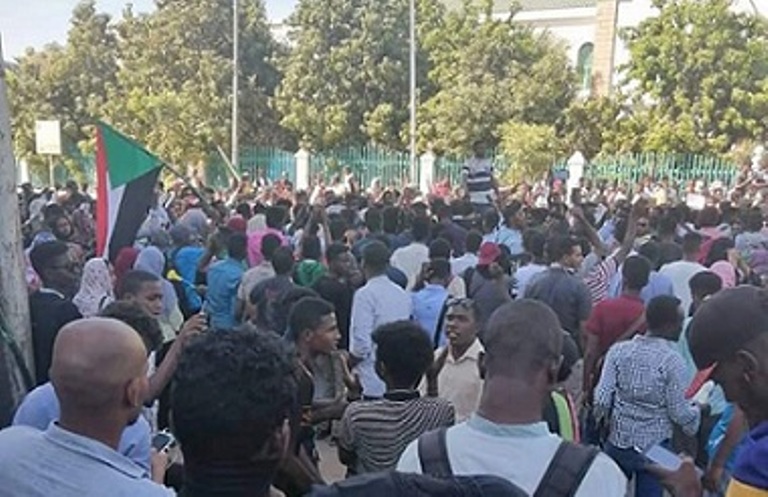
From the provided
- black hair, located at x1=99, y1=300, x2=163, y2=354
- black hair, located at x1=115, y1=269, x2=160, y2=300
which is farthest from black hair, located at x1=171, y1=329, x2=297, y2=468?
black hair, located at x1=115, y1=269, x2=160, y2=300

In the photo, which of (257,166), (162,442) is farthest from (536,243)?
(257,166)

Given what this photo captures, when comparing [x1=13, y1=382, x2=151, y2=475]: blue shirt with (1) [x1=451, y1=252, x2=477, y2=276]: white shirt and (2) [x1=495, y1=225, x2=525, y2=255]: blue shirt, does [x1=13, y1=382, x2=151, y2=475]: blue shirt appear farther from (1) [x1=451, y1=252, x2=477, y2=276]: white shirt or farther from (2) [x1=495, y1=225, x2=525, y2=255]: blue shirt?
(2) [x1=495, y1=225, x2=525, y2=255]: blue shirt

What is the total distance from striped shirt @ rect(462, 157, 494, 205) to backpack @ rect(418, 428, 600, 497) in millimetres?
12619

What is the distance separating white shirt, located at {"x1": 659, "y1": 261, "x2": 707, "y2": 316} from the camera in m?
7.33

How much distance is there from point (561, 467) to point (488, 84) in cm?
3120

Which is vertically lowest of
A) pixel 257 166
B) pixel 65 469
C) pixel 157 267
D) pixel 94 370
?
pixel 257 166

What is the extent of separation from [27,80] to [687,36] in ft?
78.4

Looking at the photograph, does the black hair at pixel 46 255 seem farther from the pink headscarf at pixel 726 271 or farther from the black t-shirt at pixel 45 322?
the pink headscarf at pixel 726 271

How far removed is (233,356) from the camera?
6.58 ft

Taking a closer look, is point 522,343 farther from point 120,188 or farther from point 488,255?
point 120,188

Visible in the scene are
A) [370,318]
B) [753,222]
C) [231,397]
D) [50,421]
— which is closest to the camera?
[231,397]

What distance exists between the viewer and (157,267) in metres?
7.86

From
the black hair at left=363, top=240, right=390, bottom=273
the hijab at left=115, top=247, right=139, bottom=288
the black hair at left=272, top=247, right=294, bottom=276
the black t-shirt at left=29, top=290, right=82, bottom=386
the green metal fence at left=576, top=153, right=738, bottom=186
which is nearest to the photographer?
the black t-shirt at left=29, top=290, right=82, bottom=386

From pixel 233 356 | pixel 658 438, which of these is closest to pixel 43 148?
pixel 658 438
